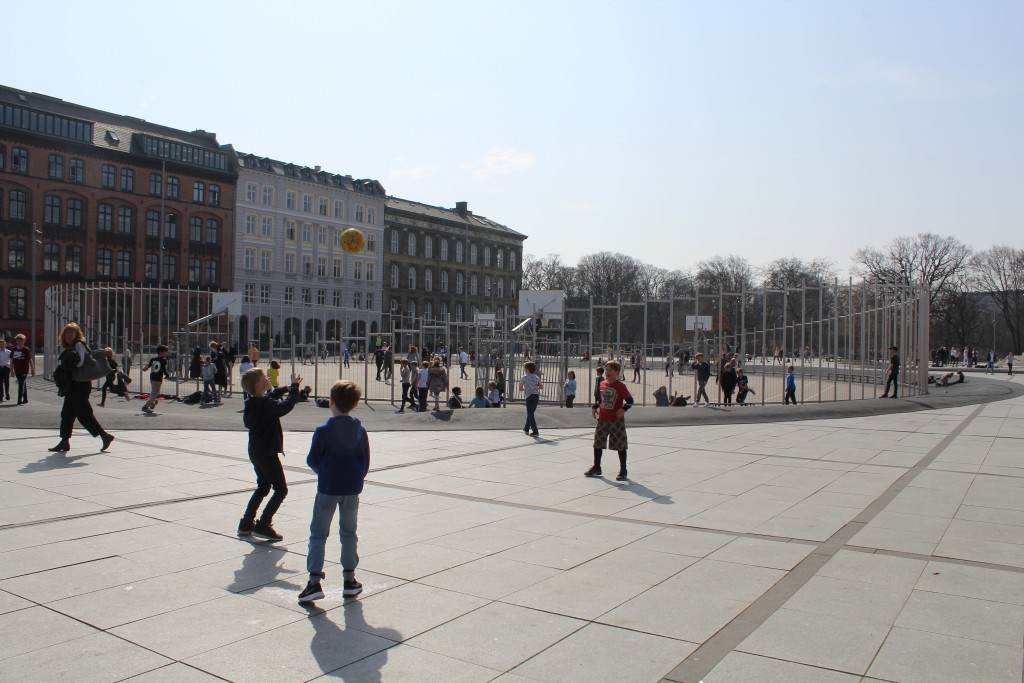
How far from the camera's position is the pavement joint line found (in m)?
4.36

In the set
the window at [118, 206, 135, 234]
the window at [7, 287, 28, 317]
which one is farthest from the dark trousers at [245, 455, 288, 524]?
the window at [118, 206, 135, 234]

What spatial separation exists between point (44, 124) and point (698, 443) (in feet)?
192

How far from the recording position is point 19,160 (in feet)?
184

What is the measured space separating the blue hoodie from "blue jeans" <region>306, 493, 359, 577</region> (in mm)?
59

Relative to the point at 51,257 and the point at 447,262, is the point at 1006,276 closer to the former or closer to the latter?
the point at 447,262

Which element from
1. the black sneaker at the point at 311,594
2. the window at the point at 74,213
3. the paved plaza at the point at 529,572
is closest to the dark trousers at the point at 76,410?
the paved plaza at the point at 529,572

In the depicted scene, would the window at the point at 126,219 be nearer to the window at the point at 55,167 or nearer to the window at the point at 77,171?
the window at the point at 77,171

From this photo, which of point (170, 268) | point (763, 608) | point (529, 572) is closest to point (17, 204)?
point (170, 268)

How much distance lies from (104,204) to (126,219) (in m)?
1.97

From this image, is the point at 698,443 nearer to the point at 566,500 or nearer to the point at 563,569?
the point at 566,500

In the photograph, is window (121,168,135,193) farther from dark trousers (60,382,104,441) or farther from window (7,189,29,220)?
dark trousers (60,382,104,441)

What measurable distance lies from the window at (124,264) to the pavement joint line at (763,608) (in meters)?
63.5

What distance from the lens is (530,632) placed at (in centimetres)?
487

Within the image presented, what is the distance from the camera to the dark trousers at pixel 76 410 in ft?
37.5
